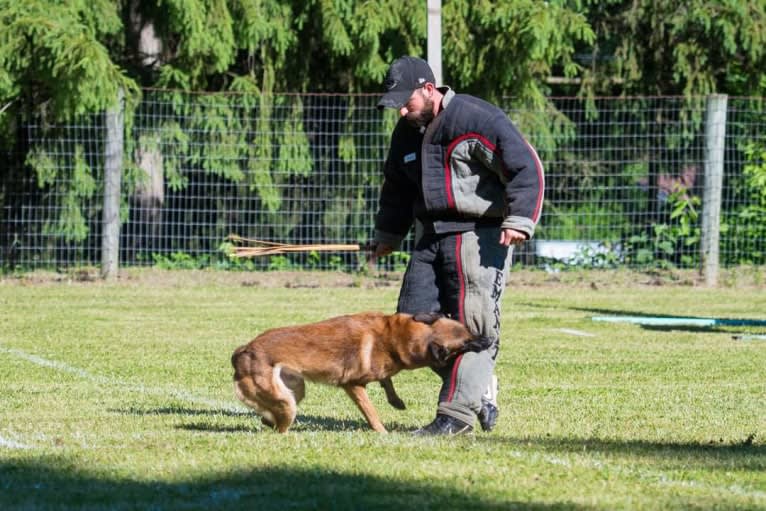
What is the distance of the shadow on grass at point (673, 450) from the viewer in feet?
17.6

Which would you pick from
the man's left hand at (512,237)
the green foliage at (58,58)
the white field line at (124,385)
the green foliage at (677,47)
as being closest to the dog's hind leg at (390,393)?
the man's left hand at (512,237)

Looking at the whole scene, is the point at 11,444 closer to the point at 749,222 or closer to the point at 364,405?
the point at 364,405

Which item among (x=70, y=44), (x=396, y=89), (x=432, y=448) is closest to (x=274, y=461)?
(x=432, y=448)

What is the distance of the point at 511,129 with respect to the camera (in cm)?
611

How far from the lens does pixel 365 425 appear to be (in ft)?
21.9

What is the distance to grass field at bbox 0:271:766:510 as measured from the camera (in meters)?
4.64

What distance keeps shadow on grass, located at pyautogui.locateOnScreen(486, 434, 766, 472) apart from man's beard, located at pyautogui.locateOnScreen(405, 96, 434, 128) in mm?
1598

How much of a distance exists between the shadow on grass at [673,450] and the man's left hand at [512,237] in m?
0.96

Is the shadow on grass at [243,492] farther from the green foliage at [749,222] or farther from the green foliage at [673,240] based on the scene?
the green foliage at [749,222]

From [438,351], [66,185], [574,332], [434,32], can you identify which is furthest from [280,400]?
[66,185]

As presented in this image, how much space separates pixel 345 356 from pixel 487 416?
0.86 metres

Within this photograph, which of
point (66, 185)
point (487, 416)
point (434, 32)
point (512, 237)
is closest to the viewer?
point (512, 237)

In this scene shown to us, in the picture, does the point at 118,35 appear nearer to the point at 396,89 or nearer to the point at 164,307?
the point at 164,307

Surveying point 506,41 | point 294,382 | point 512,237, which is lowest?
point 294,382
